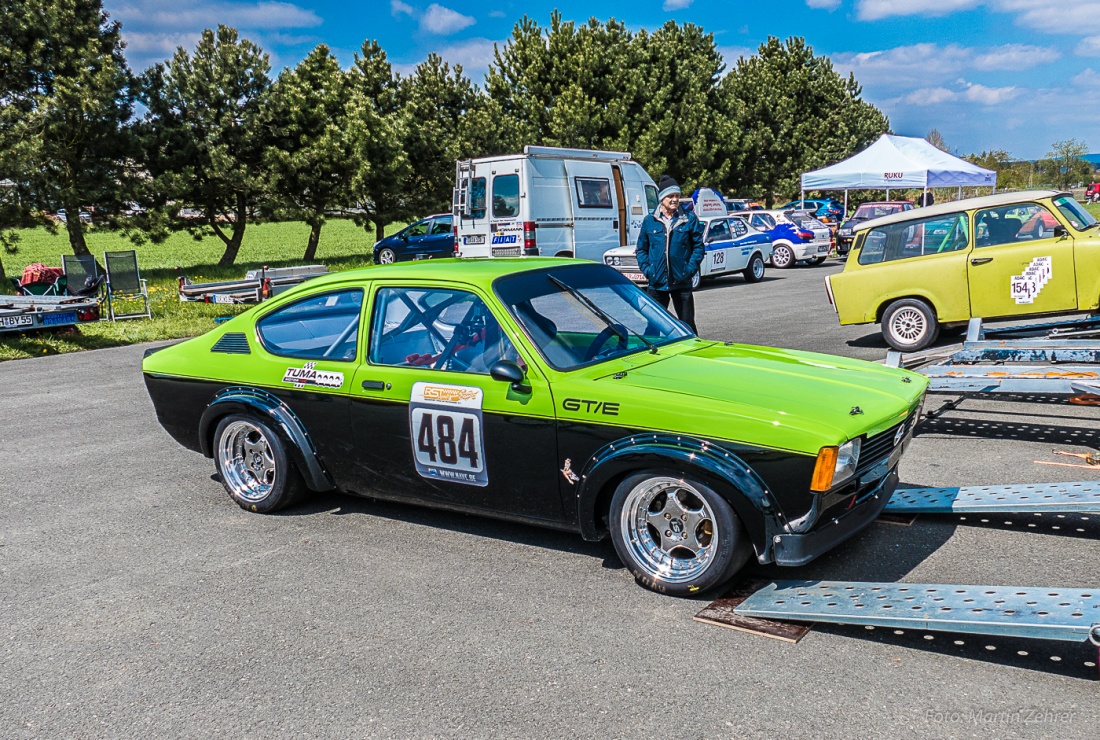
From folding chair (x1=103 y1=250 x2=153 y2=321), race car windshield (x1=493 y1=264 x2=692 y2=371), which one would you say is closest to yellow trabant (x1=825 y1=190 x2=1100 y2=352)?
race car windshield (x1=493 y1=264 x2=692 y2=371)

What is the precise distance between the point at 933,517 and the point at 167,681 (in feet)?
13.1

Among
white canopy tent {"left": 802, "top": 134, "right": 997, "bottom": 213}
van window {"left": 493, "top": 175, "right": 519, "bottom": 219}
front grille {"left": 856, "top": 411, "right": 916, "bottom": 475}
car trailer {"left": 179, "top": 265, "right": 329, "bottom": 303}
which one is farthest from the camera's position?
white canopy tent {"left": 802, "top": 134, "right": 997, "bottom": 213}

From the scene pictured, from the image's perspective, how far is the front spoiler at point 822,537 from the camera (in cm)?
389

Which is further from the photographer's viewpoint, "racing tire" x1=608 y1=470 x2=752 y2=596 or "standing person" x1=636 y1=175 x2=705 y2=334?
"standing person" x1=636 y1=175 x2=705 y2=334

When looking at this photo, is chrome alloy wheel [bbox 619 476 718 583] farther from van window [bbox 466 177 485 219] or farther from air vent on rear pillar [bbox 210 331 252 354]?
van window [bbox 466 177 485 219]

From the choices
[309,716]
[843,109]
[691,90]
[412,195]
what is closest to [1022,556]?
[309,716]

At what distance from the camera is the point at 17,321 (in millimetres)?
12289

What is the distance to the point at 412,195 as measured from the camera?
112 ft

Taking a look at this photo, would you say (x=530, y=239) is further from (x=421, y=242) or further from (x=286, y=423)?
(x=286, y=423)

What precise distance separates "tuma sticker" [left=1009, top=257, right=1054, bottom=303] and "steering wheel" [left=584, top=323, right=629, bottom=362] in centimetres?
689

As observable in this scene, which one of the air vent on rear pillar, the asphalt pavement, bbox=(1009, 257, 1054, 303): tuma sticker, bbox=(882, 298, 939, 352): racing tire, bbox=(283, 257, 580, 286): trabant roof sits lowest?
the asphalt pavement

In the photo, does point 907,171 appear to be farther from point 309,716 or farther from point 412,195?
point 309,716

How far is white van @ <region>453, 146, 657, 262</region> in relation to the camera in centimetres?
1795

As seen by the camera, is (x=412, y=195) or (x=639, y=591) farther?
(x=412, y=195)
